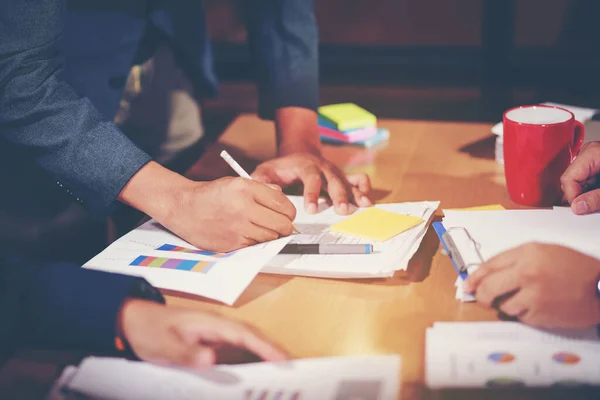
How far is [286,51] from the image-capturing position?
1497mm

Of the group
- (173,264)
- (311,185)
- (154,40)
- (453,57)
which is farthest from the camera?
(453,57)

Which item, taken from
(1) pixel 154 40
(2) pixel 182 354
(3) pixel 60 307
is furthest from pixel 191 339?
(1) pixel 154 40

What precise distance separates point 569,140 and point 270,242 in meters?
0.51

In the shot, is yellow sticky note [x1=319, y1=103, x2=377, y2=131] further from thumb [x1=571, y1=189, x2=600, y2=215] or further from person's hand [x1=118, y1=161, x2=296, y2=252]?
thumb [x1=571, y1=189, x2=600, y2=215]

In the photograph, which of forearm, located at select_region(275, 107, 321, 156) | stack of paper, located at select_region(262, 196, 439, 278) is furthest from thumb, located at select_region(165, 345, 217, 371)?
forearm, located at select_region(275, 107, 321, 156)

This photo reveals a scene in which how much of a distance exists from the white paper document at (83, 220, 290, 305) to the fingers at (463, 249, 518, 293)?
0.91 feet

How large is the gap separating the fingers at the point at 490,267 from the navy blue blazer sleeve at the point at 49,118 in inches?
21.7

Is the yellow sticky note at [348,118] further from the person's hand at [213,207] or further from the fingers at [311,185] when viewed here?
the person's hand at [213,207]

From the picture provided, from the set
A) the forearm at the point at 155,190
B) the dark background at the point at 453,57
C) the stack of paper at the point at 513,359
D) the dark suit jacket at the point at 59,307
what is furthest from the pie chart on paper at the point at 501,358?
the dark background at the point at 453,57

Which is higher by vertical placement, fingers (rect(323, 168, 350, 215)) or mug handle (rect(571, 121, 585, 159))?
mug handle (rect(571, 121, 585, 159))

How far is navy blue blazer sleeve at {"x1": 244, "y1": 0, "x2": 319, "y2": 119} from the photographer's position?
1.48m

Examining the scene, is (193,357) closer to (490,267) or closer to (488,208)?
(490,267)

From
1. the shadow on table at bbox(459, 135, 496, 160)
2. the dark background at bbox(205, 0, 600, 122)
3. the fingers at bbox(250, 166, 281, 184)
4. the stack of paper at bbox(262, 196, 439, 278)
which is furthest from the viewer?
the dark background at bbox(205, 0, 600, 122)

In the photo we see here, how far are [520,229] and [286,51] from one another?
75cm
